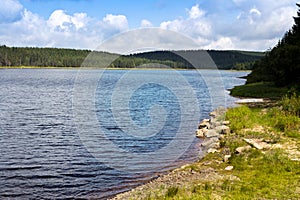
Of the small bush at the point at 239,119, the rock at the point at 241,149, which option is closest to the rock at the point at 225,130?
the small bush at the point at 239,119

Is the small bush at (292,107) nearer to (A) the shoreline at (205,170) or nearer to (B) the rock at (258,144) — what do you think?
(A) the shoreline at (205,170)

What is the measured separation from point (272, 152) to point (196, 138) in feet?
34.1

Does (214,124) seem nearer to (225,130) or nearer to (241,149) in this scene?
(225,130)

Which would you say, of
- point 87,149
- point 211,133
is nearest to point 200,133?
point 211,133

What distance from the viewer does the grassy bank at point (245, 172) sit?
12.1 metres

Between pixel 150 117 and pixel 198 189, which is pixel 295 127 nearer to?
pixel 198 189

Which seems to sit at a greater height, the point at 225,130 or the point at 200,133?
the point at 225,130

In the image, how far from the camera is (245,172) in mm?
14805

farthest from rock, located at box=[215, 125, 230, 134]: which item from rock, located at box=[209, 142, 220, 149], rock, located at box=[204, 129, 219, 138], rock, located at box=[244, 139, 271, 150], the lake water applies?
rock, located at box=[244, 139, 271, 150]

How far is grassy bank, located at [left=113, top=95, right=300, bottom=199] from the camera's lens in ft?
39.8

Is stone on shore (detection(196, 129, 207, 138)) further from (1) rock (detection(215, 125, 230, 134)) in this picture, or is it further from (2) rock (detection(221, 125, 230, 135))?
(2) rock (detection(221, 125, 230, 135))

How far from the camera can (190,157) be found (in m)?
21.5

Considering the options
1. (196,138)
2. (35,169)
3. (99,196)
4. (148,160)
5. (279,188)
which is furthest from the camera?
(196,138)

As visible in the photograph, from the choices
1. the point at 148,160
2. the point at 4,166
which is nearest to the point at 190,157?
the point at 148,160
